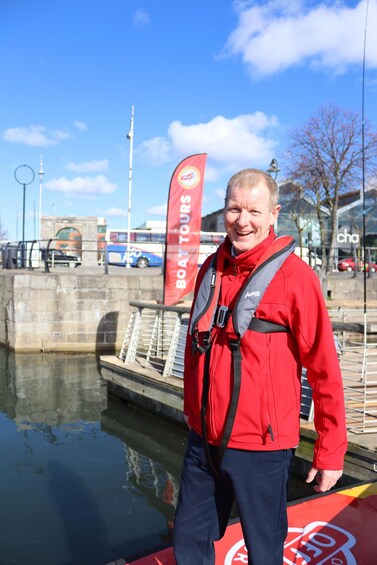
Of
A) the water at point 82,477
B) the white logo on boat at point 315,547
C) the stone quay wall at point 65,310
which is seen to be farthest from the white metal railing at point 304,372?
the stone quay wall at point 65,310

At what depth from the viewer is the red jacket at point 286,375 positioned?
6.49 feet

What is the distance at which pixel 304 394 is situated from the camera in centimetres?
570

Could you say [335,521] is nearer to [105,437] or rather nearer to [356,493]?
[356,493]

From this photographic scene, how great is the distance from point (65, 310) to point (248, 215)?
42.6 feet

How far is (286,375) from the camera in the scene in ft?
6.60

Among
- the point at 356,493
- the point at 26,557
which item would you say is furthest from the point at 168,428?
the point at 356,493

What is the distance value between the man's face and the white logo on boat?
1.91 metres

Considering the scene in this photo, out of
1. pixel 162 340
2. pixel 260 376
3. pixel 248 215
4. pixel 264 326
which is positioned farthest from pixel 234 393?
pixel 162 340

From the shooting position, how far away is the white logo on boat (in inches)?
114

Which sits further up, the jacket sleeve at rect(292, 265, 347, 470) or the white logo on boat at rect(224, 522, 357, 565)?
the jacket sleeve at rect(292, 265, 347, 470)

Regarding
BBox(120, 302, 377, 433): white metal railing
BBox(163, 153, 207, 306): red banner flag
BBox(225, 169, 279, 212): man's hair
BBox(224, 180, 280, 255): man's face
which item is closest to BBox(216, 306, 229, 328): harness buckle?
BBox(224, 180, 280, 255): man's face

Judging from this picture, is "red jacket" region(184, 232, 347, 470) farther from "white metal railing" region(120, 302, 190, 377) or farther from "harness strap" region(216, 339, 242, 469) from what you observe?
"white metal railing" region(120, 302, 190, 377)

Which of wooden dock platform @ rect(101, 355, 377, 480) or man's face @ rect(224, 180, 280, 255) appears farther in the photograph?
wooden dock platform @ rect(101, 355, 377, 480)

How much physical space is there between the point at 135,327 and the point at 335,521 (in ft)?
19.0
